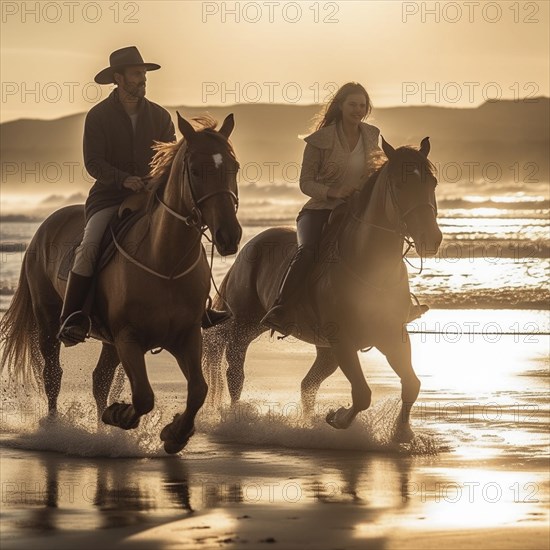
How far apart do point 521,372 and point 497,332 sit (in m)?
5.93

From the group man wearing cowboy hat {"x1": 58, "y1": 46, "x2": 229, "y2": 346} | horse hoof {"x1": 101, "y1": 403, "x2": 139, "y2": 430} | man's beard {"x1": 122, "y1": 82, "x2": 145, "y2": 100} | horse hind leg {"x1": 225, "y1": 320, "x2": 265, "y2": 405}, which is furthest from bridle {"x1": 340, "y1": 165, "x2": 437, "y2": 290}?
horse hind leg {"x1": 225, "y1": 320, "x2": 265, "y2": 405}

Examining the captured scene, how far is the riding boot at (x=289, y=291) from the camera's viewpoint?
44.7 feet

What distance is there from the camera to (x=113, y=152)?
41.7 feet

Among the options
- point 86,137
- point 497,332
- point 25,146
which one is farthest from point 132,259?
point 25,146

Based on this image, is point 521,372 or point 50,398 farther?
point 521,372

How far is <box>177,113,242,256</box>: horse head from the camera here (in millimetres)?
10648

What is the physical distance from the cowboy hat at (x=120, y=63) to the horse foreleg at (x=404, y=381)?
289 centimetres

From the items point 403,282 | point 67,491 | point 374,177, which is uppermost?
point 374,177

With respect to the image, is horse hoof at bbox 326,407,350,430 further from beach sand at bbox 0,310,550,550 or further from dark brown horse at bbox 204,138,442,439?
beach sand at bbox 0,310,550,550

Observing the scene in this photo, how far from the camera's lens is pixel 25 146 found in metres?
72.2

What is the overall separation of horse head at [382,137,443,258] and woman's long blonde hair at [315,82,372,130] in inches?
38.4

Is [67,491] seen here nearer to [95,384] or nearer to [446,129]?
[95,384]

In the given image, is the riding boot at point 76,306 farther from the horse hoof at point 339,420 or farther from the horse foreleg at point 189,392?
the horse hoof at point 339,420

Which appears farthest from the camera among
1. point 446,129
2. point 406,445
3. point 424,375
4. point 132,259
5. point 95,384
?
point 446,129
